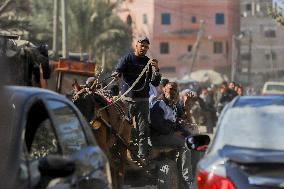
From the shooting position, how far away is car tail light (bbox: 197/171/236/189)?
5.93 meters

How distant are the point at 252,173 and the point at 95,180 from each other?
3.93 ft

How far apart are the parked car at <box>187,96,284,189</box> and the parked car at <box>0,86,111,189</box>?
A: 0.85 m

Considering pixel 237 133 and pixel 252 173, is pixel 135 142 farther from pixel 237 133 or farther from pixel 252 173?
pixel 252 173

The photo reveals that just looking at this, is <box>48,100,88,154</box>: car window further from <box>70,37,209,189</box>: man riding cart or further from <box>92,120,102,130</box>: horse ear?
<box>70,37,209,189</box>: man riding cart

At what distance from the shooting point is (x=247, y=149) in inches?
248

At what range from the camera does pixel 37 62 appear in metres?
11.2

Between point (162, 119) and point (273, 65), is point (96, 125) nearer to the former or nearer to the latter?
point (162, 119)

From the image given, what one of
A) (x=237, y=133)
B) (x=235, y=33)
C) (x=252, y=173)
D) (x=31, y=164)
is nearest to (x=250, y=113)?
(x=237, y=133)

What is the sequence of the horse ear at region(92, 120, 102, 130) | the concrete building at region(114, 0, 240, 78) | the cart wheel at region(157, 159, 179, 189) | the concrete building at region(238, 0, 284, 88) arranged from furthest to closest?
1. the concrete building at region(238, 0, 284, 88)
2. the concrete building at region(114, 0, 240, 78)
3. the cart wheel at region(157, 159, 179, 189)
4. the horse ear at region(92, 120, 102, 130)

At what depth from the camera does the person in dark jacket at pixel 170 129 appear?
469 inches

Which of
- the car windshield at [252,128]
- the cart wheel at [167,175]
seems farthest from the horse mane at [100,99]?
the car windshield at [252,128]

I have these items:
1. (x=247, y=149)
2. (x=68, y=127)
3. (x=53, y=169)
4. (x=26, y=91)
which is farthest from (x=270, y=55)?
(x=53, y=169)

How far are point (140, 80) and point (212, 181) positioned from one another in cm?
631

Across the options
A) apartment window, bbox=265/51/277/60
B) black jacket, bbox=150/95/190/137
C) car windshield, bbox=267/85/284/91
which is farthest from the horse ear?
apartment window, bbox=265/51/277/60
